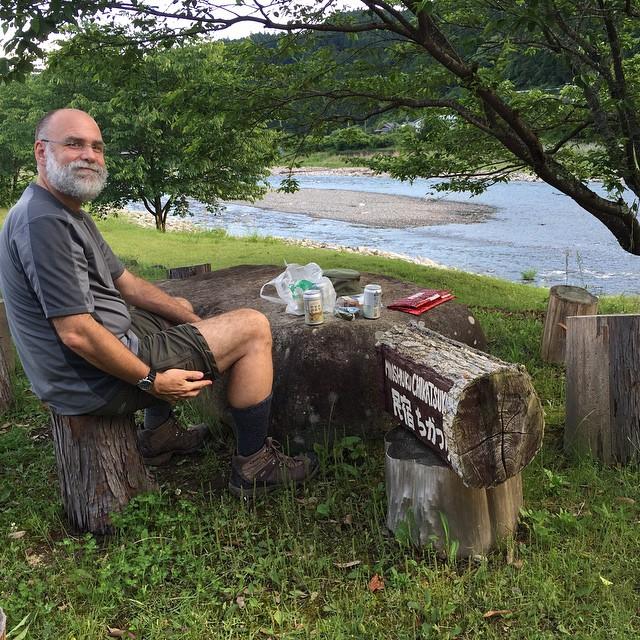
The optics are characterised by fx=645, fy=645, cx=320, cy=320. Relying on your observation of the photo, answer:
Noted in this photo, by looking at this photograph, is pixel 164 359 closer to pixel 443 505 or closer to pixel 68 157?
pixel 68 157

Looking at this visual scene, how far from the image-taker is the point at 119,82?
5.85m

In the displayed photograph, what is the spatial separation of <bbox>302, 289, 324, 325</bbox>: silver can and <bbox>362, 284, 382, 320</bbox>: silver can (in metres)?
0.32

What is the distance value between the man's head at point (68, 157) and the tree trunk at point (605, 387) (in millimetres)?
2797

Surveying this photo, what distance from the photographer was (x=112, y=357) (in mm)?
2857

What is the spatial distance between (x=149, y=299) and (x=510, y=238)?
19349 millimetres

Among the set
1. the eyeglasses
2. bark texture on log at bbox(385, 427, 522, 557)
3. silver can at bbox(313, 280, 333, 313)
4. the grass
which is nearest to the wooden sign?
bark texture on log at bbox(385, 427, 522, 557)

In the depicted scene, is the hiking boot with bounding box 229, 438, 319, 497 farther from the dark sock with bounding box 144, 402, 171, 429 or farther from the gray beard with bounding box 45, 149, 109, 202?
the gray beard with bounding box 45, 149, 109, 202

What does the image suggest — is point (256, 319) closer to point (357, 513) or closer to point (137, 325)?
point (137, 325)

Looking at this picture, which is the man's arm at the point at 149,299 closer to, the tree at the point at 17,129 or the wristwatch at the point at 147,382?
the wristwatch at the point at 147,382

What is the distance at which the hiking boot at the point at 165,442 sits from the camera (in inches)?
→ 157

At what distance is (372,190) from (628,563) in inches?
1559

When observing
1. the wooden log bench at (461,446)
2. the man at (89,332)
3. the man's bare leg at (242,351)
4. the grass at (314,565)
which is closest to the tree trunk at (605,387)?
the grass at (314,565)

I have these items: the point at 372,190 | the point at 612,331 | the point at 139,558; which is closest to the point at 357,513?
the point at 139,558

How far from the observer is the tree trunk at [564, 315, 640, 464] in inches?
148
